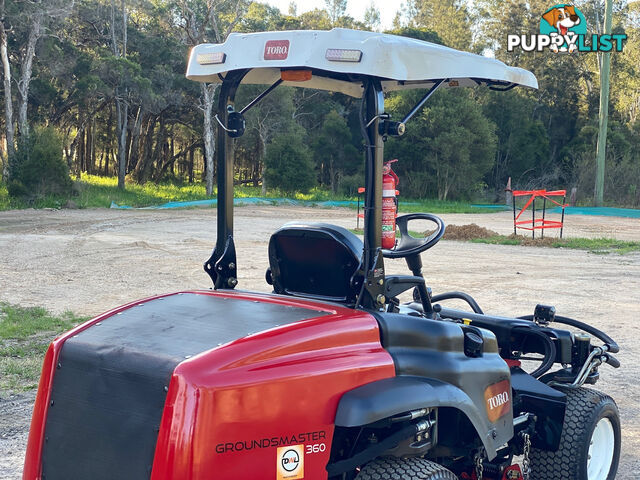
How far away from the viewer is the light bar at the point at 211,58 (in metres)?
3.38

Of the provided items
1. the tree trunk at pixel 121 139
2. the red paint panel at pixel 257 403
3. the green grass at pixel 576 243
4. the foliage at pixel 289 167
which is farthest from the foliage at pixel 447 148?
the red paint panel at pixel 257 403

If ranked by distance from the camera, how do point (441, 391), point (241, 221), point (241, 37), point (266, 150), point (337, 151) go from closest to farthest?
point (441, 391) → point (241, 37) → point (241, 221) → point (266, 150) → point (337, 151)

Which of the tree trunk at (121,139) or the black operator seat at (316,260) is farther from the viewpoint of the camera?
the tree trunk at (121,139)

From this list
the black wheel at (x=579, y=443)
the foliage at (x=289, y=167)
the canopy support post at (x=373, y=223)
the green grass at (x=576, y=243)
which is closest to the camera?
the canopy support post at (x=373, y=223)

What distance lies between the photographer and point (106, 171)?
5784 cm

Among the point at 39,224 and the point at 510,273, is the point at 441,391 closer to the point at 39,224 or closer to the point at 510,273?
the point at 510,273

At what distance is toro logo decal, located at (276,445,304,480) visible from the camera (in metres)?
2.48

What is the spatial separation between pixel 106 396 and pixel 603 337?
9.98 ft

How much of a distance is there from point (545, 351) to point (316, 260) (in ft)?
5.36

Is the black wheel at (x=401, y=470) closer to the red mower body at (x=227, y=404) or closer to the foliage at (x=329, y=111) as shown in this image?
the red mower body at (x=227, y=404)

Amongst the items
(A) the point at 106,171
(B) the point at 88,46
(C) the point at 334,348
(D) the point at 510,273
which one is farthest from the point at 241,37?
(A) the point at 106,171

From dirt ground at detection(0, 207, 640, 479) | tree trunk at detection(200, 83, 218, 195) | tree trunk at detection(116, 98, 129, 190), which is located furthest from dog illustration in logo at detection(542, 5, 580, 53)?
tree trunk at detection(116, 98, 129, 190)

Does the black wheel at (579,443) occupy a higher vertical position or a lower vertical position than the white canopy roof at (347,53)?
lower

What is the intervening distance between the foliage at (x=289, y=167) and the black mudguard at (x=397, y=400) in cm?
3612
